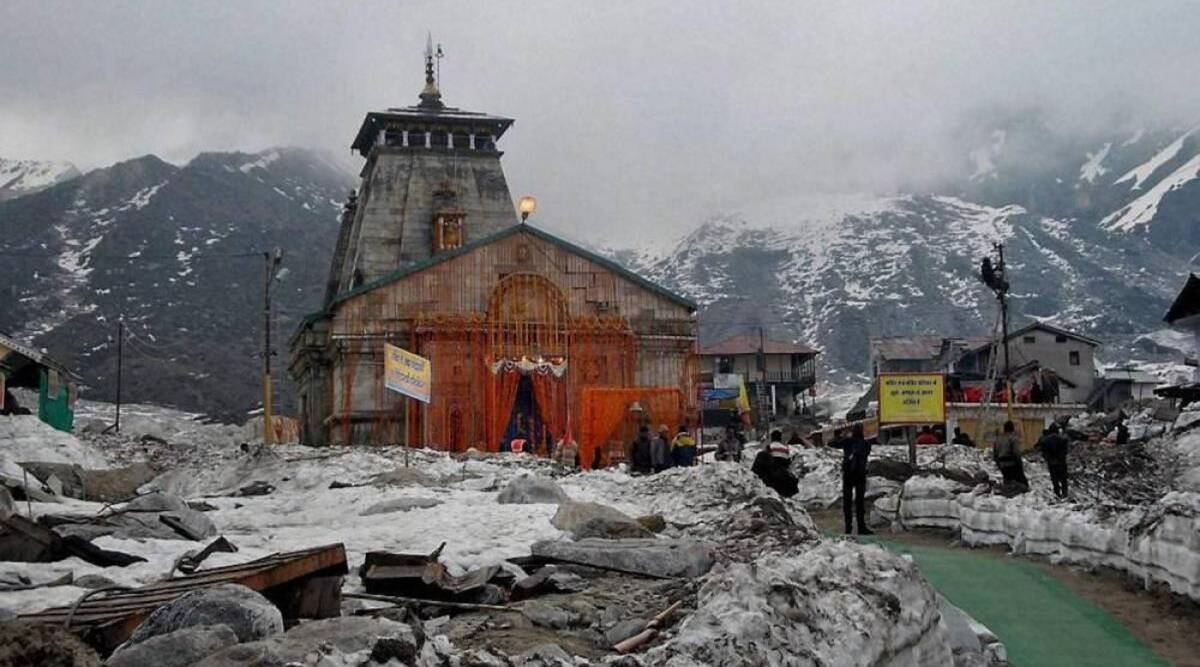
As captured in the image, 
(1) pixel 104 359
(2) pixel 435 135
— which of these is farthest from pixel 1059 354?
(1) pixel 104 359

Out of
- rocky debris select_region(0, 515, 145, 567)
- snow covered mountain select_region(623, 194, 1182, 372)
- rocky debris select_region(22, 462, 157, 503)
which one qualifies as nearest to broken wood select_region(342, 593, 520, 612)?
rocky debris select_region(0, 515, 145, 567)

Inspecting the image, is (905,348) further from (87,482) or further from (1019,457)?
(87,482)

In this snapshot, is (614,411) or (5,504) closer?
(5,504)

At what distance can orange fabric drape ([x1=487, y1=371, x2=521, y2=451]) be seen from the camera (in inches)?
1379

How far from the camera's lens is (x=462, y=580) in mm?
9500

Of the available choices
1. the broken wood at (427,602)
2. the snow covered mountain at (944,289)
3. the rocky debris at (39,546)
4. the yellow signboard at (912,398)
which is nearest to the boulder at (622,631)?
the broken wood at (427,602)

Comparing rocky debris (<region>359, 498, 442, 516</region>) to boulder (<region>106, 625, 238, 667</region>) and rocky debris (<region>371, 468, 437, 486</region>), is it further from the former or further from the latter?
boulder (<region>106, 625, 238, 667</region>)

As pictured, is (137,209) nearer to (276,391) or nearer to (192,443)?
(276,391)

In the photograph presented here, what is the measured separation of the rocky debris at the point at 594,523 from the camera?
12.7 metres

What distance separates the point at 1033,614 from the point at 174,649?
375 inches

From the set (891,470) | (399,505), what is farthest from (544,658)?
(891,470)

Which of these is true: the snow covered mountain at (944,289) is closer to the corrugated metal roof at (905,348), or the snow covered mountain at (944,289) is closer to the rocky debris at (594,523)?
the corrugated metal roof at (905,348)

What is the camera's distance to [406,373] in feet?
78.4

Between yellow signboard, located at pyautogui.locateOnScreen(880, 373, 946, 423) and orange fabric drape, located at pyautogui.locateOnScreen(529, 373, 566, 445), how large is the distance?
41.0 feet
